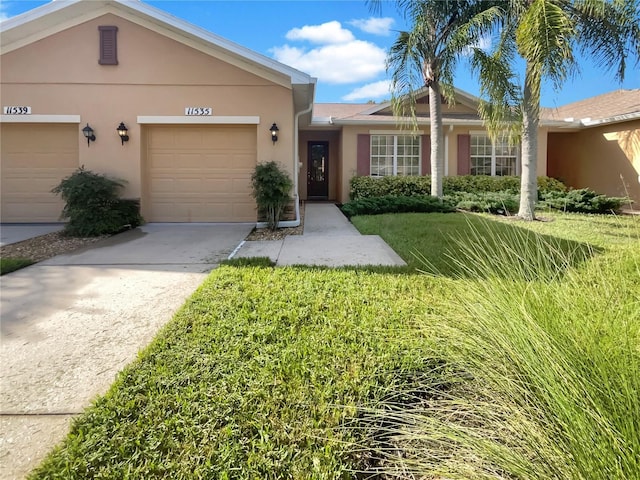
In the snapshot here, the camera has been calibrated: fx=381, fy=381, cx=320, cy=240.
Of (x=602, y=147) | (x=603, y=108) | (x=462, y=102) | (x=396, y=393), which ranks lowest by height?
(x=396, y=393)

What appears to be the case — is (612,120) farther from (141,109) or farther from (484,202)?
(141,109)

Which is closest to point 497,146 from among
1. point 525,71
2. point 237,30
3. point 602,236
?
point 525,71

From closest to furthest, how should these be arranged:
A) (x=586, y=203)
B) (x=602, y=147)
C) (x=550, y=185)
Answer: (x=586, y=203) → (x=602, y=147) → (x=550, y=185)

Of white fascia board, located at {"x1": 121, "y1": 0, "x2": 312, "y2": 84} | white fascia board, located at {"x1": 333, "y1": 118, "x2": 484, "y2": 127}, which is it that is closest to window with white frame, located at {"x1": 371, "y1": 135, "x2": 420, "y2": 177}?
white fascia board, located at {"x1": 333, "y1": 118, "x2": 484, "y2": 127}

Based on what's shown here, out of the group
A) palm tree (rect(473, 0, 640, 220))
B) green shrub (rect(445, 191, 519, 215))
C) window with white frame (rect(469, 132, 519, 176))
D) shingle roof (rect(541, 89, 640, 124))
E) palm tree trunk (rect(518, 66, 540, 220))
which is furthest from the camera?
window with white frame (rect(469, 132, 519, 176))

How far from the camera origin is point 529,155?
9.75 m

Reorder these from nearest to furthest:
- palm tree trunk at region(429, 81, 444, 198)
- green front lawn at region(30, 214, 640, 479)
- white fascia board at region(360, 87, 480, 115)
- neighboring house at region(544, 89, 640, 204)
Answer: green front lawn at region(30, 214, 640, 479), palm tree trunk at region(429, 81, 444, 198), neighboring house at region(544, 89, 640, 204), white fascia board at region(360, 87, 480, 115)

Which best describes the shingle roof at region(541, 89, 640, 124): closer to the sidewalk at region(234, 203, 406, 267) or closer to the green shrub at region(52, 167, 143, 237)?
the sidewalk at region(234, 203, 406, 267)

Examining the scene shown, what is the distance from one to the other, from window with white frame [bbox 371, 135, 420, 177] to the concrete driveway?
30.8 ft

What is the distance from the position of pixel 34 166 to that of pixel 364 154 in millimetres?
10222

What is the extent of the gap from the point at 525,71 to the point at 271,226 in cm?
711

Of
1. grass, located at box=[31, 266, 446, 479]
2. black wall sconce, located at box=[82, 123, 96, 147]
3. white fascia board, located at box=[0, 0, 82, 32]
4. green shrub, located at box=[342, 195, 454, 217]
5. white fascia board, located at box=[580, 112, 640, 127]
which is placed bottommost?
grass, located at box=[31, 266, 446, 479]

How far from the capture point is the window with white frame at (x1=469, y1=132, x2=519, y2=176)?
1493cm

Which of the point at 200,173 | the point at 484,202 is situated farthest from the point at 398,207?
the point at 200,173
